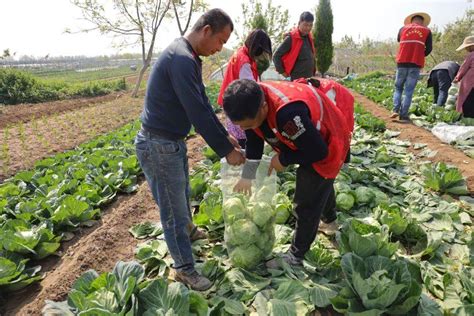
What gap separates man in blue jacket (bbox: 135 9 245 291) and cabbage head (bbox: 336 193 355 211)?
169cm

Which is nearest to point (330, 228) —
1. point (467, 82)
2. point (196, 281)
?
point (196, 281)

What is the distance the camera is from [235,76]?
3.84 m

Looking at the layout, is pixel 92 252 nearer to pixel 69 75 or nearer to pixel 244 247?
Result: pixel 244 247

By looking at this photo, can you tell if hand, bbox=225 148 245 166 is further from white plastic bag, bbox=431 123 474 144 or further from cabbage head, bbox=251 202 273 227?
white plastic bag, bbox=431 123 474 144

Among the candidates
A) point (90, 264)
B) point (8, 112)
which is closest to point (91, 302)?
point (90, 264)

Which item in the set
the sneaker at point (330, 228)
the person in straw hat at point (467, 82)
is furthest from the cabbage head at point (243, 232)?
the person in straw hat at point (467, 82)

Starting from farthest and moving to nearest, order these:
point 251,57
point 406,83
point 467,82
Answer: point 406,83
point 467,82
point 251,57

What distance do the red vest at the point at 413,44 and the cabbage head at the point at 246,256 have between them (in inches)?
250

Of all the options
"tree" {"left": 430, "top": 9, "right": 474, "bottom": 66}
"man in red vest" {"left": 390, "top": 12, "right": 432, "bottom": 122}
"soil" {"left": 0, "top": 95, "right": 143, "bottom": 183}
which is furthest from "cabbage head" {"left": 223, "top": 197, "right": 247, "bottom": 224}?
"tree" {"left": 430, "top": 9, "right": 474, "bottom": 66}

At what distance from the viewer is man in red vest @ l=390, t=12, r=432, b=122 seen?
280 inches

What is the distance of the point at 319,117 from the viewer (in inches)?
91.6

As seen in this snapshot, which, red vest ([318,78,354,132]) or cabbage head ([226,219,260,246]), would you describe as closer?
cabbage head ([226,219,260,246])

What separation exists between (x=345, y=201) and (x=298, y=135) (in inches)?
69.1

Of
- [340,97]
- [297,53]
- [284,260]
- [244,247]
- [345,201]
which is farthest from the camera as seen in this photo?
[297,53]
